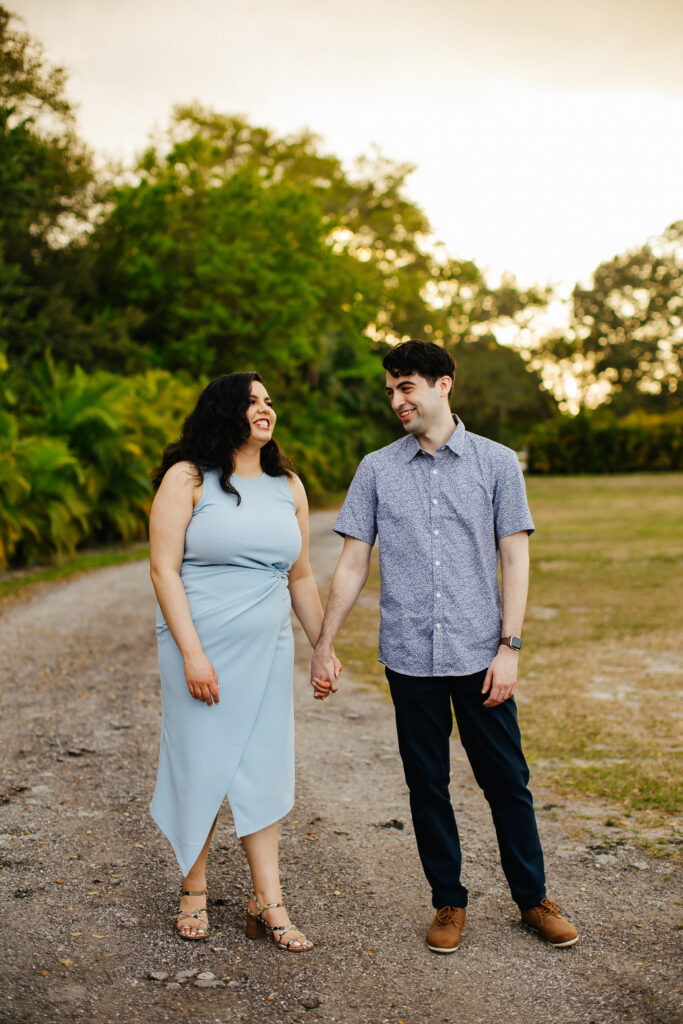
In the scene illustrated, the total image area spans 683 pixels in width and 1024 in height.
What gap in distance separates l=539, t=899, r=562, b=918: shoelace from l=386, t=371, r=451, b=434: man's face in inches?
67.9

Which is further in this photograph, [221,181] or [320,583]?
[221,181]

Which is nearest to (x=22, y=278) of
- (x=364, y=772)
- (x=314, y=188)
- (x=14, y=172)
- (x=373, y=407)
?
(x=14, y=172)

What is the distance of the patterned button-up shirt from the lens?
320cm

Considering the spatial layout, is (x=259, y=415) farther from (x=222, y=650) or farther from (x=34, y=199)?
(x=34, y=199)

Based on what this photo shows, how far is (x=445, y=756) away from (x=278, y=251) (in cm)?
2310

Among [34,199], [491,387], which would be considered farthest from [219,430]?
[491,387]

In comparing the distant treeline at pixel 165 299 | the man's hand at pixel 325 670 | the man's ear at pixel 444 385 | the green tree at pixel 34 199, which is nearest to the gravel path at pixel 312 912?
the man's hand at pixel 325 670

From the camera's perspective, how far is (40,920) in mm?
3199

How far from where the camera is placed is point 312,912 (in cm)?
338

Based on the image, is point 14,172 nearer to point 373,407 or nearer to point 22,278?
point 22,278

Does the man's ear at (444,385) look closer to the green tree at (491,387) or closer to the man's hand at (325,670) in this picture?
the man's hand at (325,670)

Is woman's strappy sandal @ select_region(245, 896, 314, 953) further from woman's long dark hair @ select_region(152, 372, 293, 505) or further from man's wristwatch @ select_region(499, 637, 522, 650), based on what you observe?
woman's long dark hair @ select_region(152, 372, 293, 505)

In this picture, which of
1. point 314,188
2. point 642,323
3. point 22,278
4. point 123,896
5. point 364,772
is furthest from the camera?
point 642,323

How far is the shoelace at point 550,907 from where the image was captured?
3.20 m
